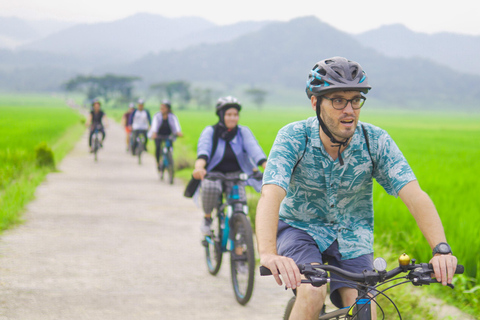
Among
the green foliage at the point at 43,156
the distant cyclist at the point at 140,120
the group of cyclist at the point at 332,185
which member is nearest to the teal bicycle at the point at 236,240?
the group of cyclist at the point at 332,185

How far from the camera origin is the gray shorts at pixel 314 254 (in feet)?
9.04

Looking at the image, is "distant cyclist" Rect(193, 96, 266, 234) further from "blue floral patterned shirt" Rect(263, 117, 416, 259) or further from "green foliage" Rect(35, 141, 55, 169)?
"green foliage" Rect(35, 141, 55, 169)

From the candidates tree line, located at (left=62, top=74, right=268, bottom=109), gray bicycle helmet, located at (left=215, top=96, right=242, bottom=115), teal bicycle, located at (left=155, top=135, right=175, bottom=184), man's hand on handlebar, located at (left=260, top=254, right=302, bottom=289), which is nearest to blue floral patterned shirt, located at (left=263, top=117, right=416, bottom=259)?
man's hand on handlebar, located at (left=260, top=254, right=302, bottom=289)

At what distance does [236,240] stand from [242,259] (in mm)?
215

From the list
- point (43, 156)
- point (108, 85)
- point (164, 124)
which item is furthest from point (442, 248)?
point (108, 85)

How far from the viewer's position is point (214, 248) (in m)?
5.90

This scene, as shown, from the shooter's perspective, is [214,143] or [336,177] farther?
[214,143]

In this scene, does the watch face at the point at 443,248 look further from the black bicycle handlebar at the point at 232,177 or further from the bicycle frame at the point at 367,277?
the black bicycle handlebar at the point at 232,177

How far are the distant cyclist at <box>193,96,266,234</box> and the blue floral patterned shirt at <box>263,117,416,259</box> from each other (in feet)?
8.97

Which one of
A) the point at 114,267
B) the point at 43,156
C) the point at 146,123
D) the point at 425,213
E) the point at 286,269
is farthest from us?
the point at 146,123

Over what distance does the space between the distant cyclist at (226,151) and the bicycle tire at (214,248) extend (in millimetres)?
221

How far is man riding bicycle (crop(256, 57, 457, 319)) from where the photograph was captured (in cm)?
264

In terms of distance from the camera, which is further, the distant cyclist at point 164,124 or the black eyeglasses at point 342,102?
the distant cyclist at point 164,124

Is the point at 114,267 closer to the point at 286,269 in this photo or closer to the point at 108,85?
the point at 286,269
